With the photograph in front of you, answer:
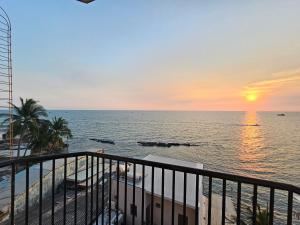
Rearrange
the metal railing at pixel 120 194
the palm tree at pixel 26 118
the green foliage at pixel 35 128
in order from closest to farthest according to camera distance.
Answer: the metal railing at pixel 120 194, the palm tree at pixel 26 118, the green foliage at pixel 35 128

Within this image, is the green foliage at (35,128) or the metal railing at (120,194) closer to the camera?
the metal railing at (120,194)

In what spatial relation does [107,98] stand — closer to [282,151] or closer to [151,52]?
[282,151]

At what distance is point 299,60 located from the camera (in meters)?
Answer: 12.1

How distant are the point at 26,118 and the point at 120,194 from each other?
10819mm

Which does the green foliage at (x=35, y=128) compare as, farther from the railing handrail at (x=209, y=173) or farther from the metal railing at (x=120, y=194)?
the railing handrail at (x=209, y=173)

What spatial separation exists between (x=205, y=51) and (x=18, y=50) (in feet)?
28.8

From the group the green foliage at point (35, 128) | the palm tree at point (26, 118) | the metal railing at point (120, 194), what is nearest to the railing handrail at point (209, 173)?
the metal railing at point (120, 194)

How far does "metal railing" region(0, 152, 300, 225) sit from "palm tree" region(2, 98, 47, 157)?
5.33 meters

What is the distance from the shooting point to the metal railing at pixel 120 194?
1462 mm

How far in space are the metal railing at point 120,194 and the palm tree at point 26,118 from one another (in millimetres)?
5327

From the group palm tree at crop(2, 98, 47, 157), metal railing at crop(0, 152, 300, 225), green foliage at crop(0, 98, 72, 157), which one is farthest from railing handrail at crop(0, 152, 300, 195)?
palm tree at crop(2, 98, 47, 157)

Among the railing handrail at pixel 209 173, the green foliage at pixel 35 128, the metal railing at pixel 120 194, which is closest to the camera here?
the railing handrail at pixel 209 173

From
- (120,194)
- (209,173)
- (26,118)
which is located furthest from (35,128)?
(209,173)

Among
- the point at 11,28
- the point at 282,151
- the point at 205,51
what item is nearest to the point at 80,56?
the point at 11,28
